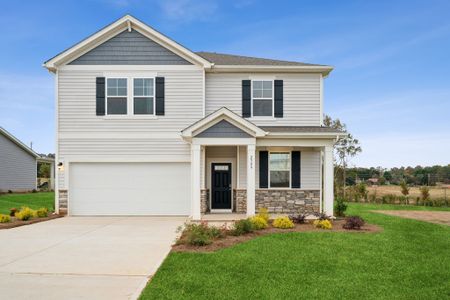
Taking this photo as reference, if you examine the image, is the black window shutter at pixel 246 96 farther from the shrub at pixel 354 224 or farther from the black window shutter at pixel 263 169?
the shrub at pixel 354 224

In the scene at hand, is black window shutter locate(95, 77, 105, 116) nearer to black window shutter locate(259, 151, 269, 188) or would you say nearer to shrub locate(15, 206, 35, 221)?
shrub locate(15, 206, 35, 221)

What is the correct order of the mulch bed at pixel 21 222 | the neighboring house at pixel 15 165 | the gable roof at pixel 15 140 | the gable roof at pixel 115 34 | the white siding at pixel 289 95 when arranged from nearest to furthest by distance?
1. the mulch bed at pixel 21 222
2. the gable roof at pixel 115 34
3. the white siding at pixel 289 95
4. the gable roof at pixel 15 140
5. the neighboring house at pixel 15 165

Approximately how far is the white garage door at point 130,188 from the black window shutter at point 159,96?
89.5 inches

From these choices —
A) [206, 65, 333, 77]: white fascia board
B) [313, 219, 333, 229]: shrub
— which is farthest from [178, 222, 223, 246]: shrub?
[206, 65, 333, 77]: white fascia board

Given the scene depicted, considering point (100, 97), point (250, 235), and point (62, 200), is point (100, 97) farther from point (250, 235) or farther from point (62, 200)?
point (250, 235)

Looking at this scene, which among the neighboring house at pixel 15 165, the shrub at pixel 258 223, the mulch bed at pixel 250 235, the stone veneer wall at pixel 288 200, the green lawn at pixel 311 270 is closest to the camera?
the green lawn at pixel 311 270

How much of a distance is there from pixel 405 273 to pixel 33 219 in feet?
42.7

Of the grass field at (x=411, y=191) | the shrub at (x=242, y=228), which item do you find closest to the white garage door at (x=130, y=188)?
the shrub at (x=242, y=228)

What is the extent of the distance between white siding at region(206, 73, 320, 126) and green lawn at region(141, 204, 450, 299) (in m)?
7.18

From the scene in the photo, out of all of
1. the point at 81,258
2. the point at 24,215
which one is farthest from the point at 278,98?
the point at 24,215

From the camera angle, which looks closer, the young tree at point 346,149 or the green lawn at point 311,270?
the green lawn at point 311,270

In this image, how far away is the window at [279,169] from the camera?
51.3ft

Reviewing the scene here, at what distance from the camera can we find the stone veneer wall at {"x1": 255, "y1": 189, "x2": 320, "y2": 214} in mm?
15367

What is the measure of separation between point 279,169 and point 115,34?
9168 millimetres
